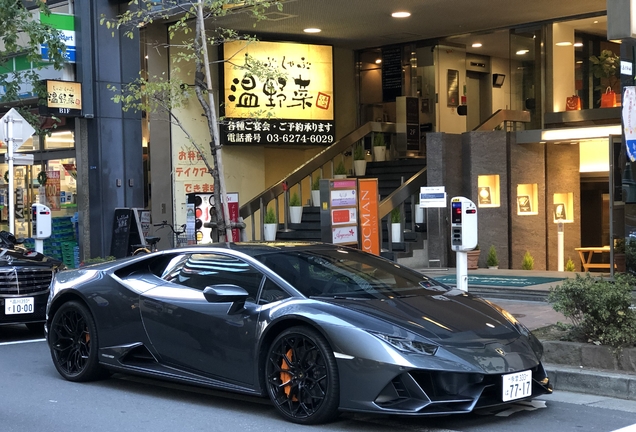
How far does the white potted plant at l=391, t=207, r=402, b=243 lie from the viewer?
55.3 ft

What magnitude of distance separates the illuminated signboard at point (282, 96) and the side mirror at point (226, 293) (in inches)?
509

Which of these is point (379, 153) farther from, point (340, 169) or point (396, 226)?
point (396, 226)

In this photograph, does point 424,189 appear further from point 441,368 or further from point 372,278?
point 441,368

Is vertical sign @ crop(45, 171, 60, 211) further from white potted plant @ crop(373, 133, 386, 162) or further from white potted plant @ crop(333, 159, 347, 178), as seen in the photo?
white potted plant @ crop(373, 133, 386, 162)

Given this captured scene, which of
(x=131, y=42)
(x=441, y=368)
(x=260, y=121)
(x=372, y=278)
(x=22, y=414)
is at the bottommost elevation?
(x=22, y=414)

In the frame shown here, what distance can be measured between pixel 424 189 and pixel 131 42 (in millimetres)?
9975

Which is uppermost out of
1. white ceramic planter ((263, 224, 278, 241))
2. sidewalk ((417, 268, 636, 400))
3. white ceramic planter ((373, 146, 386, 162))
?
white ceramic planter ((373, 146, 386, 162))

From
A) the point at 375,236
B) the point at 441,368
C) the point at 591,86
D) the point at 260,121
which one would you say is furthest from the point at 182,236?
the point at 441,368

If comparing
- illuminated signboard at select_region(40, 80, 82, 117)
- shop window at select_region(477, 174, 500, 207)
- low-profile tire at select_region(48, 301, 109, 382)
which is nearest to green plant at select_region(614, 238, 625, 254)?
shop window at select_region(477, 174, 500, 207)

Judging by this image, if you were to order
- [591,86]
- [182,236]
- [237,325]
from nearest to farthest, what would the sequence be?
[237,325], [591,86], [182,236]

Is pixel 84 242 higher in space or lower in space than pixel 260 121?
lower

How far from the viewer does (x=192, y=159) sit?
19812 mm

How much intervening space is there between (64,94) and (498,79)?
401 inches

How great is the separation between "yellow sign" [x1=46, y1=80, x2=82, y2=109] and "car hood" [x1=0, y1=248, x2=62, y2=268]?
746 cm
